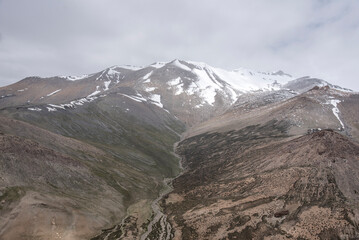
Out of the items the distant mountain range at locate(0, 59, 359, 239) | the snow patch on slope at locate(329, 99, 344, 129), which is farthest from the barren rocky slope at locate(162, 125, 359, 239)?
the snow patch on slope at locate(329, 99, 344, 129)

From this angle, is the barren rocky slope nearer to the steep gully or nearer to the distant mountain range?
the distant mountain range

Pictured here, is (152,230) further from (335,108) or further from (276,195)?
(335,108)

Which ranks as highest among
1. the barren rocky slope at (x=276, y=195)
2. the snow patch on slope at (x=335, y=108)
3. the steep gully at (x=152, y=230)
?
the snow patch on slope at (x=335, y=108)

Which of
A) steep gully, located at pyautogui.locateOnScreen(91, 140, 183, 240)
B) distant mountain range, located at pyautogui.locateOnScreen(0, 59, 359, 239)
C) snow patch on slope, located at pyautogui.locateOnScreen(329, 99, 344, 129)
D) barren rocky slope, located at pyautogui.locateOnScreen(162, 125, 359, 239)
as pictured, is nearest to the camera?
barren rocky slope, located at pyautogui.locateOnScreen(162, 125, 359, 239)

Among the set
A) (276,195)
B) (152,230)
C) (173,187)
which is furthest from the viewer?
(173,187)

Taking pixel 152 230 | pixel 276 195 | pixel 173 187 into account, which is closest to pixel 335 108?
pixel 173 187

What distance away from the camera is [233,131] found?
581 ft

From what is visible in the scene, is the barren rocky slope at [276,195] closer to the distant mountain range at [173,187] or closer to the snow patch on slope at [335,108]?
the distant mountain range at [173,187]

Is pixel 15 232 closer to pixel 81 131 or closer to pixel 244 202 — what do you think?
pixel 244 202

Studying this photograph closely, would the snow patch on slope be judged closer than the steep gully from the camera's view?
No

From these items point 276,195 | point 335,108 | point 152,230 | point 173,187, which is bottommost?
point 152,230

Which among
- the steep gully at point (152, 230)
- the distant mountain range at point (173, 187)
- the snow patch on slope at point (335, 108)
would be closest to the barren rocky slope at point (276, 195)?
the distant mountain range at point (173, 187)

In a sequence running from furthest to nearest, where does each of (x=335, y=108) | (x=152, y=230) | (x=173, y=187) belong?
(x=335, y=108) → (x=173, y=187) → (x=152, y=230)

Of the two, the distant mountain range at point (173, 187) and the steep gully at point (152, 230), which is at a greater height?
the distant mountain range at point (173, 187)
